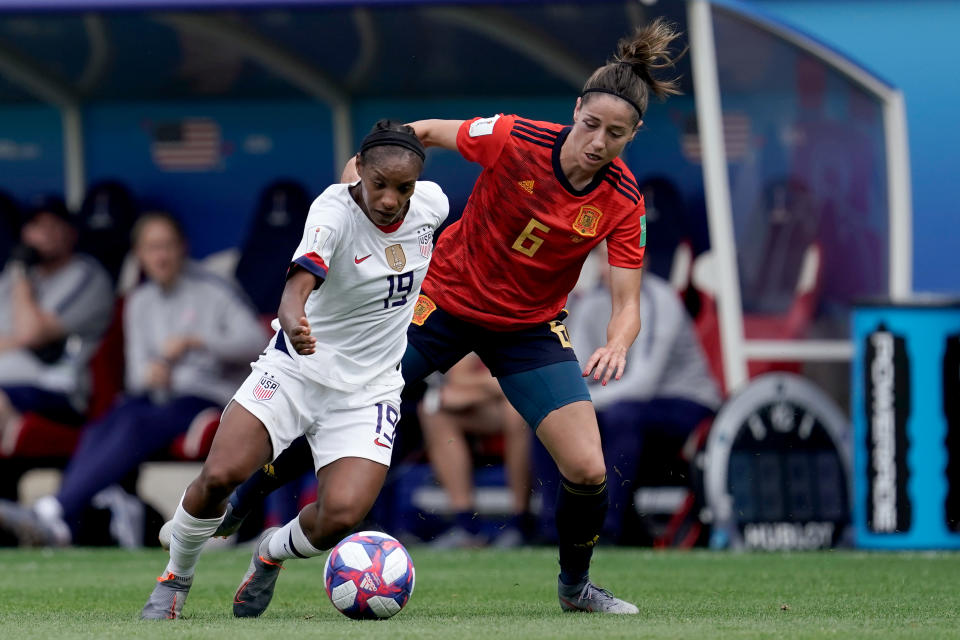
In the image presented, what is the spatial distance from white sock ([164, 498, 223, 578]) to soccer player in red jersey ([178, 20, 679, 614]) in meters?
0.31

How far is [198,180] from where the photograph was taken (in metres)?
11.9

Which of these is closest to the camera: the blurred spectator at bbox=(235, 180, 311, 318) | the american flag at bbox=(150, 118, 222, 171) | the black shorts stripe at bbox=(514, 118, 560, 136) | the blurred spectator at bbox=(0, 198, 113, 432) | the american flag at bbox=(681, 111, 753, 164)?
the black shorts stripe at bbox=(514, 118, 560, 136)

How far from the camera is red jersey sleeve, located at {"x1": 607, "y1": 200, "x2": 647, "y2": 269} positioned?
232 inches

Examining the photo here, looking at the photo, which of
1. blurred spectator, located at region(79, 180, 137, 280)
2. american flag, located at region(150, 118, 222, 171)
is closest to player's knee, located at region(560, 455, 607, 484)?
blurred spectator, located at region(79, 180, 137, 280)

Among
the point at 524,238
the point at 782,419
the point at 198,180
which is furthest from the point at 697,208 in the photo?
the point at 524,238

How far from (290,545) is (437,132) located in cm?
156

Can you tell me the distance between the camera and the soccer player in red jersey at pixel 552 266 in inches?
226

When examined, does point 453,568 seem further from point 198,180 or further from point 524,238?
point 198,180

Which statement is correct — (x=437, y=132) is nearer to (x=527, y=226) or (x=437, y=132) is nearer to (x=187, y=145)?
(x=527, y=226)

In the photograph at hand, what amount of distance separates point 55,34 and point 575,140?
5.76 metres

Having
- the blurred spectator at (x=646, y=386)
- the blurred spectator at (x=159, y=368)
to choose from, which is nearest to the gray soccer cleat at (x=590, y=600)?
the blurred spectator at (x=646, y=386)

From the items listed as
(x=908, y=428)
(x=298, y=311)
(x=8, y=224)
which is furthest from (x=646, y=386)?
(x=298, y=311)

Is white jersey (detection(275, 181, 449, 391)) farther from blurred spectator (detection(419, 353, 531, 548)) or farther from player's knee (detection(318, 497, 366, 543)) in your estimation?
blurred spectator (detection(419, 353, 531, 548))

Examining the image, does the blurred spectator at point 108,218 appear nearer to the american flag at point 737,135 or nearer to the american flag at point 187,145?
the american flag at point 187,145
